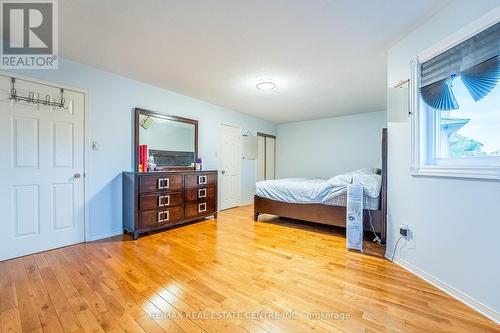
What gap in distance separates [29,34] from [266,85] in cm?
273

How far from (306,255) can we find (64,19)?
3.29m

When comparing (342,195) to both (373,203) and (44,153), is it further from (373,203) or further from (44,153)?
(44,153)

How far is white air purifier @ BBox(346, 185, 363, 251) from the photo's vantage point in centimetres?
264

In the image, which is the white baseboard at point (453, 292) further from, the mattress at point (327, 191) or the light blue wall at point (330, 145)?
the light blue wall at point (330, 145)

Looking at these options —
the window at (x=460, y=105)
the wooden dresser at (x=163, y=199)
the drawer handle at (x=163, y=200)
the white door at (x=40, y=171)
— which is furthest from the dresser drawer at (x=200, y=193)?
the window at (x=460, y=105)

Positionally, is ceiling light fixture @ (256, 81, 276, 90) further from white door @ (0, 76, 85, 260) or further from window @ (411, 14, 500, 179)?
white door @ (0, 76, 85, 260)

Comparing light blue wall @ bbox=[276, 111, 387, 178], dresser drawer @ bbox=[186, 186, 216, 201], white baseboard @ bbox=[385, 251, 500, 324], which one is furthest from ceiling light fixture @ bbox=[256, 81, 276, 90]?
light blue wall @ bbox=[276, 111, 387, 178]

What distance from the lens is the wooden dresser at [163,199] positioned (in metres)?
3.02

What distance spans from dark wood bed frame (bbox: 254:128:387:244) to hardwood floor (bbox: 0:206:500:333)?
0.53 meters

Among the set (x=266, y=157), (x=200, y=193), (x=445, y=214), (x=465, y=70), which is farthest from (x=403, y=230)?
(x=266, y=157)

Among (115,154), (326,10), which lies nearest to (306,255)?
(326,10)

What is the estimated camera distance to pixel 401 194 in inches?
89.4

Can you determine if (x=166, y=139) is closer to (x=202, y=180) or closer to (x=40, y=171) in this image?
(x=202, y=180)

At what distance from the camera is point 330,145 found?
580 centimetres
